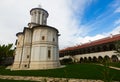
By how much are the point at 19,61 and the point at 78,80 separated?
60.7ft

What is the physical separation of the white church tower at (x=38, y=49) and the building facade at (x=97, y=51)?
12.5 m

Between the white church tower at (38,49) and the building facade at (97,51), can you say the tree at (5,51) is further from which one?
the building facade at (97,51)

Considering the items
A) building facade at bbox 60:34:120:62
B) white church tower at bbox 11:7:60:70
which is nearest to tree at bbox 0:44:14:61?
white church tower at bbox 11:7:60:70

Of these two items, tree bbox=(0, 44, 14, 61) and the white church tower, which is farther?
tree bbox=(0, 44, 14, 61)

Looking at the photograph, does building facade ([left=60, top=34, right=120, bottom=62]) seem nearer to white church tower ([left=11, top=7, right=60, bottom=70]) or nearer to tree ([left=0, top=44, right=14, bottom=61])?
white church tower ([left=11, top=7, right=60, bottom=70])

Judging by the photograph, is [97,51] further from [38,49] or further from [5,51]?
[5,51]

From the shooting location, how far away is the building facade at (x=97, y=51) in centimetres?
3150

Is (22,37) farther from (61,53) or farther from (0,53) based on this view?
(61,53)

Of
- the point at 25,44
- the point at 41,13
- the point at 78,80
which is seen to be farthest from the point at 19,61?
the point at 78,80

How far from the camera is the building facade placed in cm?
3150

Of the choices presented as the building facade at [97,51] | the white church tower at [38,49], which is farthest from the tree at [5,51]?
the building facade at [97,51]

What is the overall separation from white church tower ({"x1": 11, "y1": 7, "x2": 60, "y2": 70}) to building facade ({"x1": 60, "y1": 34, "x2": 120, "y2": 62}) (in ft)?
41.1

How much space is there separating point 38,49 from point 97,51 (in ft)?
63.2

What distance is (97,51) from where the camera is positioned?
118 ft
